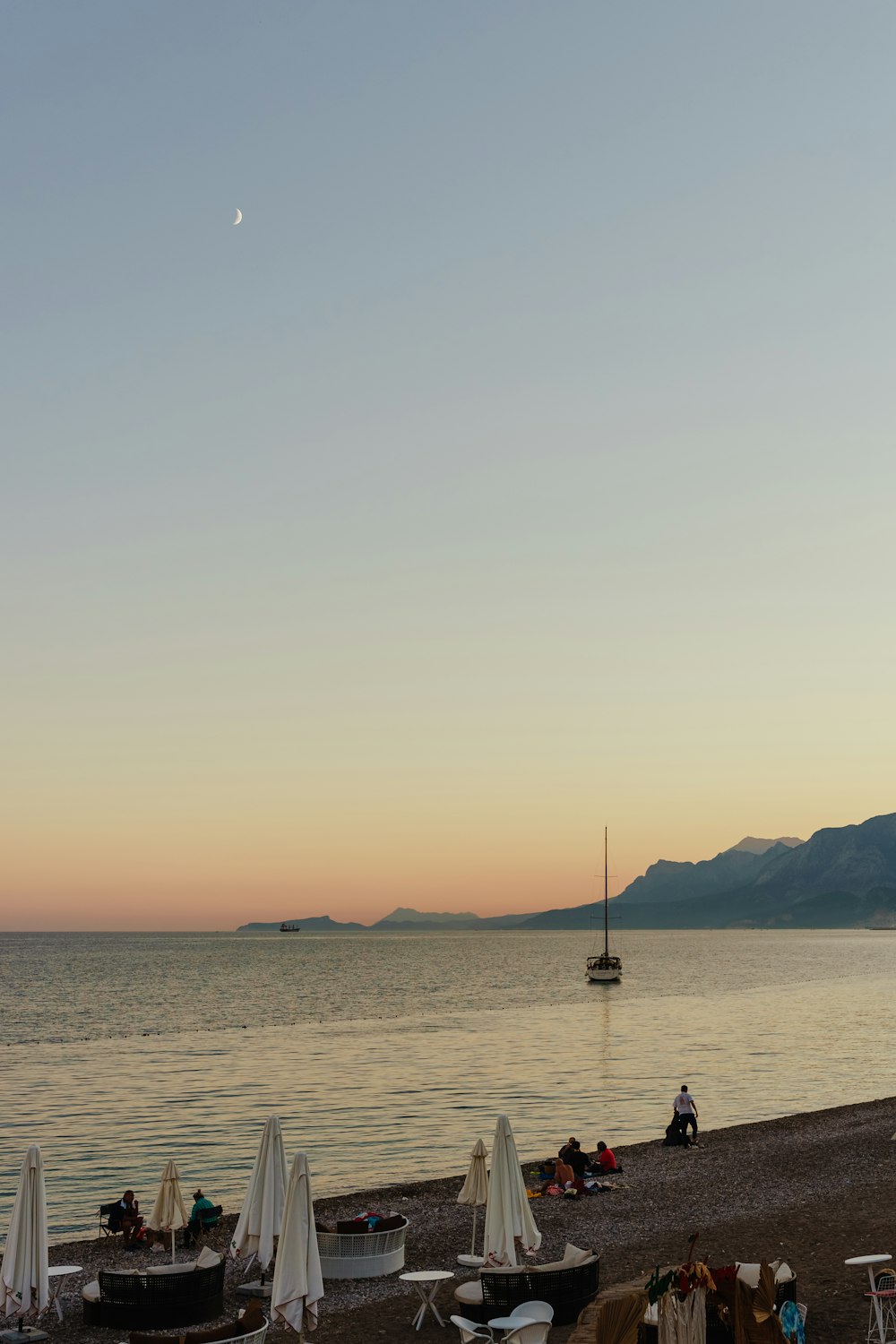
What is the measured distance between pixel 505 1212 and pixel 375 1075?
40.1 metres

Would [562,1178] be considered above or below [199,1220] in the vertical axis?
below

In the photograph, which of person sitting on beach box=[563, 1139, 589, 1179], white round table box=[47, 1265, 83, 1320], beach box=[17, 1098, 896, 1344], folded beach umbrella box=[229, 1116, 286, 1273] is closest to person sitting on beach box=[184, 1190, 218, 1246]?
beach box=[17, 1098, 896, 1344]

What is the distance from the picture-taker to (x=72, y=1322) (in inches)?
691

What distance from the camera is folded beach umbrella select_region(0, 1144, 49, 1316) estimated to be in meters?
16.6

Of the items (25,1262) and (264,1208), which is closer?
(25,1262)

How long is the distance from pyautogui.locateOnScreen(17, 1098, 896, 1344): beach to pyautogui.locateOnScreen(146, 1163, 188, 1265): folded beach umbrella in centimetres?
59

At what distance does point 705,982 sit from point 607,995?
27102mm

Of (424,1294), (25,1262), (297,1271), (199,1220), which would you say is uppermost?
(297,1271)

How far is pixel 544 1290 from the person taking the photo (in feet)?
54.7

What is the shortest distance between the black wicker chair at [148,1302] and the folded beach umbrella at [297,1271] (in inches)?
89.5

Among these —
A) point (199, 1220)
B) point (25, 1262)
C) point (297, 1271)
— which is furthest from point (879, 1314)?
point (199, 1220)

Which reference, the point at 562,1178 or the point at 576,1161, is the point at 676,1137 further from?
the point at 562,1178

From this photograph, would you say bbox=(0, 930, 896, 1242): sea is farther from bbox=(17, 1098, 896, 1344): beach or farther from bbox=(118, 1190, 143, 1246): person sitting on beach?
bbox=(17, 1098, 896, 1344): beach

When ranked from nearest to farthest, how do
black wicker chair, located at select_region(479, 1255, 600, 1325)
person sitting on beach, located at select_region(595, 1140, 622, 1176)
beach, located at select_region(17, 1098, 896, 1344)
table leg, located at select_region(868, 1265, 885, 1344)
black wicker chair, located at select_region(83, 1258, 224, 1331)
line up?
1. table leg, located at select_region(868, 1265, 885, 1344)
2. black wicker chair, located at select_region(479, 1255, 600, 1325)
3. beach, located at select_region(17, 1098, 896, 1344)
4. black wicker chair, located at select_region(83, 1258, 224, 1331)
5. person sitting on beach, located at select_region(595, 1140, 622, 1176)
